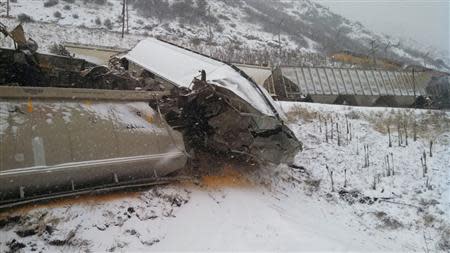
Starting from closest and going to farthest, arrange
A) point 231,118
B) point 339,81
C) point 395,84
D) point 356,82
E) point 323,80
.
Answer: point 231,118 < point 323,80 < point 339,81 < point 356,82 < point 395,84

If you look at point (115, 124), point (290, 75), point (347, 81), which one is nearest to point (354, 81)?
point (347, 81)

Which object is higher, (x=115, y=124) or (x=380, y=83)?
(x=115, y=124)

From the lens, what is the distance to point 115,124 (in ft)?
19.5

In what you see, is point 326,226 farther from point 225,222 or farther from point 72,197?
point 72,197

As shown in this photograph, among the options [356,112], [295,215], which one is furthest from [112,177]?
[356,112]

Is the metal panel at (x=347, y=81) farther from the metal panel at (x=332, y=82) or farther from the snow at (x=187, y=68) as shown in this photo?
the snow at (x=187, y=68)

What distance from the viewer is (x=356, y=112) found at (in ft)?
39.9

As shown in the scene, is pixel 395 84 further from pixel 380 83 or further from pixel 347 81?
pixel 347 81

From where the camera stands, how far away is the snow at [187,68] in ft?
23.5

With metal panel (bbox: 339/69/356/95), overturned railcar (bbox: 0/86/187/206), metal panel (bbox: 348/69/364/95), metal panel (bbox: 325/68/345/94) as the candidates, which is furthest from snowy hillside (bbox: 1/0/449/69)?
overturned railcar (bbox: 0/86/187/206)

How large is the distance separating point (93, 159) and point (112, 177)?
13.7 inches

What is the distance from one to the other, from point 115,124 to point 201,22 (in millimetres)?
36426

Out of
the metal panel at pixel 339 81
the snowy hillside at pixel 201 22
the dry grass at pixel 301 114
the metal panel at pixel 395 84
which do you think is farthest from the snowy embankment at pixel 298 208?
the snowy hillside at pixel 201 22

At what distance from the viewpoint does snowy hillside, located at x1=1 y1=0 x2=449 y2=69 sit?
108 feet
